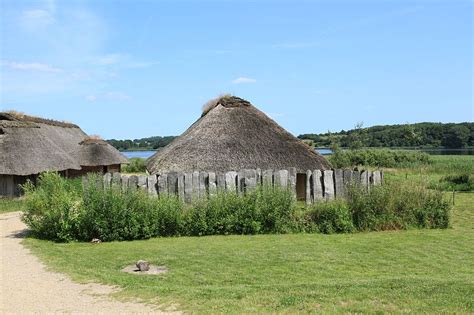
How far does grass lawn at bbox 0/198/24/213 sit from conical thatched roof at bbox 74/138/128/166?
924cm

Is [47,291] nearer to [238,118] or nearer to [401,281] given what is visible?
[401,281]

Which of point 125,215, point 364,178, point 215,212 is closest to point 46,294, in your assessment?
point 125,215

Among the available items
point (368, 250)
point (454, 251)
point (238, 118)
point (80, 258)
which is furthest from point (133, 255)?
point (238, 118)

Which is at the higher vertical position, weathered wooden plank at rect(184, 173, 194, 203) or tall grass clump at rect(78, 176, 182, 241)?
weathered wooden plank at rect(184, 173, 194, 203)

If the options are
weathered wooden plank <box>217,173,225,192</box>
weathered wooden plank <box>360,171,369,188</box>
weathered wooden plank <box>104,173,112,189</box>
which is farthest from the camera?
weathered wooden plank <box>360,171,369,188</box>

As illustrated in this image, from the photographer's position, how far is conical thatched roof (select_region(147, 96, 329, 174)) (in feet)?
53.7

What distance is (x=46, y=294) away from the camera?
7328 millimetres

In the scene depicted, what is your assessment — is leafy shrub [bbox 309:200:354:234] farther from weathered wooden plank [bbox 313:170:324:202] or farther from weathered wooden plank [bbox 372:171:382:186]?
weathered wooden plank [bbox 372:171:382:186]

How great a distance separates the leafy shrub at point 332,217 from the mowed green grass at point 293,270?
606mm

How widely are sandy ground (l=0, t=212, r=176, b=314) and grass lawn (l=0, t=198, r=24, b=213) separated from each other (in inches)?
419

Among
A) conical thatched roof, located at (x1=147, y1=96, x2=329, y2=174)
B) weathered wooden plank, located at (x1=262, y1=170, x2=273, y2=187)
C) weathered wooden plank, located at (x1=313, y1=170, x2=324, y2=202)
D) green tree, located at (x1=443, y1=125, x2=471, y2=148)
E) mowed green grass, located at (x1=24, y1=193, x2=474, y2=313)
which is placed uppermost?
green tree, located at (x1=443, y1=125, x2=471, y2=148)

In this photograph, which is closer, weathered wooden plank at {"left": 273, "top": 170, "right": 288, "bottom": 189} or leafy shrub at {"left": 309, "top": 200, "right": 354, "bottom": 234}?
leafy shrub at {"left": 309, "top": 200, "right": 354, "bottom": 234}

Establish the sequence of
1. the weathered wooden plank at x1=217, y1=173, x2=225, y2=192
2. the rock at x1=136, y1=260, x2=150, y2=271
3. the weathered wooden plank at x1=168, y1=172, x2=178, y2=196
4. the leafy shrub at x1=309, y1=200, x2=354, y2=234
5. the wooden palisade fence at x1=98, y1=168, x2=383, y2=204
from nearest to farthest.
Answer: the rock at x1=136, y1=260, x2=150, y2=271, the leafy shrub at x1=309, y1=200, x2=354, y2=234, the wooden palisade fence at x1=98, y1=168, x2=383, y2=204, the weathered wooden plank at x1=217, y1=173, x2=225, y2=192, the weathered wooden plank at x1=168, y1=172, x2=178, y2=196

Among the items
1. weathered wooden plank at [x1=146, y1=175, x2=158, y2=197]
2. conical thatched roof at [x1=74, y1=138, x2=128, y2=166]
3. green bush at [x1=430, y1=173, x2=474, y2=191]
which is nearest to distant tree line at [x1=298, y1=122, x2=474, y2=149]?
green bush at [x1=430, y1=173, x2=474, y2=191]
